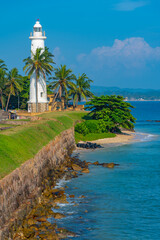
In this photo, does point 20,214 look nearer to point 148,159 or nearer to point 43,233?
point 43,233

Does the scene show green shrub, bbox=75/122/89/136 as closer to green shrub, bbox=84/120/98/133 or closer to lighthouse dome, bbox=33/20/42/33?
green shrub, bbox=84/120/98/133

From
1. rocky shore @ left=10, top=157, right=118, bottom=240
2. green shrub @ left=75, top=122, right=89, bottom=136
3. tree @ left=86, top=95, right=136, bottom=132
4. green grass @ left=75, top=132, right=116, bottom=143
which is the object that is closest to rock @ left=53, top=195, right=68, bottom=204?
rocky shore @ left=10, top=157, right=118, bottom=240

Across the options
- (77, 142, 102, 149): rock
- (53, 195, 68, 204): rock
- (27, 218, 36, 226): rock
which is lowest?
(53, 195, 68, 204): rock

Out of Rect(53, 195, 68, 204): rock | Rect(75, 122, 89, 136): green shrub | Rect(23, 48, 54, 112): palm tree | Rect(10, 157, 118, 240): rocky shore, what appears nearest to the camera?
Rect(10, 157, 118, 240): rocky shore

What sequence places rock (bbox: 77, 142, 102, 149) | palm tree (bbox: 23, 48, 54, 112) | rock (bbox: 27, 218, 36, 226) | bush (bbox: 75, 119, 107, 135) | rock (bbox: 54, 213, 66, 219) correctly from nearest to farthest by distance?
rock (bbox: 27, 218, 36, 226), rock (bbox: 54, 213, 66, 219), rock (bbox: 77, 142, 102, 149), bush (bbox: 75, 119, 107, 135), palm tree (bbox: 23, 48, 54, 112)

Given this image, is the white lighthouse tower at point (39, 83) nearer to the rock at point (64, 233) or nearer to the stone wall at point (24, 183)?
the stone wall at point (24, 183)

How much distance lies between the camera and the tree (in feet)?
188

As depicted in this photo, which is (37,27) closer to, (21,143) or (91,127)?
(91,127)

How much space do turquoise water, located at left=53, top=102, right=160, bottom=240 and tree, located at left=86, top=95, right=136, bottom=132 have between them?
19823 mm

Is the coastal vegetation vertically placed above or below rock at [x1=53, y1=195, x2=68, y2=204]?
above

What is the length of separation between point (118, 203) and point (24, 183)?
20.9 ft

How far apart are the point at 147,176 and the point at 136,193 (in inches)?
209

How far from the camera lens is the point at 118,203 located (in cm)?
2278

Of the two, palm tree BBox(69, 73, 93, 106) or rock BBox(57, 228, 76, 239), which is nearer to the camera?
rock BBox(57, 228, 76, 239)
